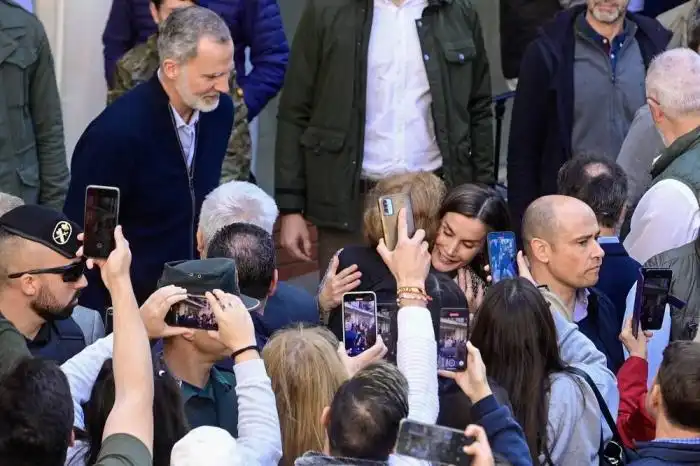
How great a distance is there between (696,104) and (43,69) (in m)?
2.77

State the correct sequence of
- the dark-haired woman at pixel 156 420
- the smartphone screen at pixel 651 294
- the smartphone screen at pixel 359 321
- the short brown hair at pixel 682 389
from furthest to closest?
1. the smartphone screen at pixel 651 294
2. the smartphone screen at pixel 359 321
3. the short brown hair at pixel 682 389
4. the dark-haired woman at pixel 156 420

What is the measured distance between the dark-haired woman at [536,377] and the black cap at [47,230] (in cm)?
130

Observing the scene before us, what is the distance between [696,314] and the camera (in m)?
4.95

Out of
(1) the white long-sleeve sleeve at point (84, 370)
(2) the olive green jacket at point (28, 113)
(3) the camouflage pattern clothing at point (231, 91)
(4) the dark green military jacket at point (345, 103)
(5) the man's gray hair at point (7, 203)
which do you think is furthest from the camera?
(4) the dark green military jacket at point (345, 103)

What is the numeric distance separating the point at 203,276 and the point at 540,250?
1624mm

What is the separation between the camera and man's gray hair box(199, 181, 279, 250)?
5094 mm

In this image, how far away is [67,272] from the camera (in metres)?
4.32

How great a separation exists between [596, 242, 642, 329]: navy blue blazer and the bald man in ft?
0.42

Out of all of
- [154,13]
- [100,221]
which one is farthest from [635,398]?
[154,13]


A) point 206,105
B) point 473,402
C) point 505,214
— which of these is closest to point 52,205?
point 206,105

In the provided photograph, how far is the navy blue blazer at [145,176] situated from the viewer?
537cm

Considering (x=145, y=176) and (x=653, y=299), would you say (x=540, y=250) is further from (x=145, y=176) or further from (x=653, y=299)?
(x=145, y=176)

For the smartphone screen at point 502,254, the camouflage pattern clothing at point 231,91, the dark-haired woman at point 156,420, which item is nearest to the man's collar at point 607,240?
the smartphone screen at point 502,254

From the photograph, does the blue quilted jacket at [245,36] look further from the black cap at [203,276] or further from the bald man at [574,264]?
the black cap at [203,276]
